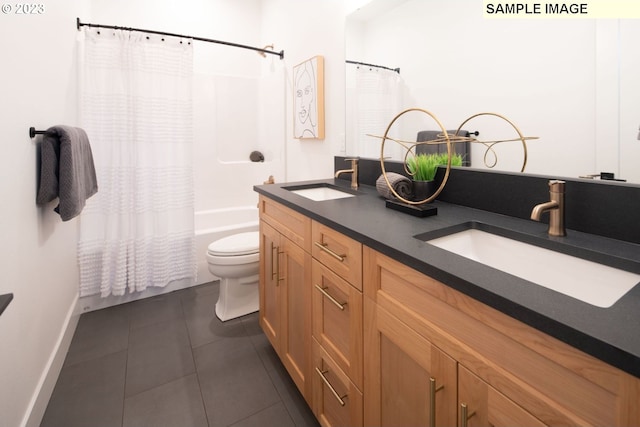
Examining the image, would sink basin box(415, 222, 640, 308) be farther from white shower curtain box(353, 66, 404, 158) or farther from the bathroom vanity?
white shower curtain box(353, 66, 404, 158)

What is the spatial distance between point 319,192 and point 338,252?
892 millimetres

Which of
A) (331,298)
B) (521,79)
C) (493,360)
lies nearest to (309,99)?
(521,79)

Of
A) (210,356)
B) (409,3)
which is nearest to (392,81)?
(409,3)

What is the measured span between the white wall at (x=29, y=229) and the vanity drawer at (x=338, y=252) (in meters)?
1.07

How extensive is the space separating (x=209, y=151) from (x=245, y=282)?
1619 mm

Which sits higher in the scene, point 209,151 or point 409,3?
point 409,3

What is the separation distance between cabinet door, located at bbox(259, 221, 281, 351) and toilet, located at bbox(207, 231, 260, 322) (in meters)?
0.30

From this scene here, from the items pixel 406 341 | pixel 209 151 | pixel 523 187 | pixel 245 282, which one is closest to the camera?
pixel 406 341

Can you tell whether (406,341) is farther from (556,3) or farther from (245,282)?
(245,282)

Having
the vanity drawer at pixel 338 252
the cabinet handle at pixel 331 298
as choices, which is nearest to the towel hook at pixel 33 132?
the vanity drawer at pixel 338 252

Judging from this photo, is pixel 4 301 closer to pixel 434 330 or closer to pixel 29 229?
pixel 29 229

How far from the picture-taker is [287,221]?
4.99 feet

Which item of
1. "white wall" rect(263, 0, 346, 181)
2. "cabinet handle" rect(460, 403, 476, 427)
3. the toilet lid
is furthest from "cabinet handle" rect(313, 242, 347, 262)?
"white wall" rect(263, 0, 346, 181)

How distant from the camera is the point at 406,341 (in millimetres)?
834
